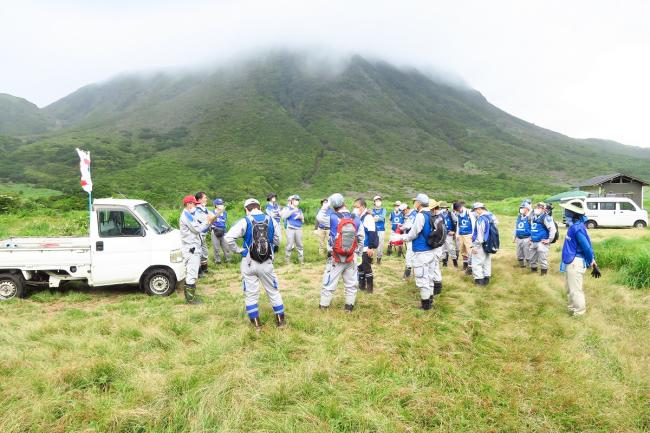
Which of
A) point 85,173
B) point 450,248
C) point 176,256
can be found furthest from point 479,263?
point 85,173

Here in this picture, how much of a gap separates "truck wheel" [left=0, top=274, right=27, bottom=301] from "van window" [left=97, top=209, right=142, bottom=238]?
1836mm

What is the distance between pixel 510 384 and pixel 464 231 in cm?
612

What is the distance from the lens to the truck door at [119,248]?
700 centimetres

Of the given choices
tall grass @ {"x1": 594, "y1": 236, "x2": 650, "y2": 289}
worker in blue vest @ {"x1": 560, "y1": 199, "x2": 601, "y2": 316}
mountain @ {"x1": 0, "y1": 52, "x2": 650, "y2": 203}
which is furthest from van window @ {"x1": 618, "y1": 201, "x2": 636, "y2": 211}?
mountain @ {"x1": 0, "y1": 52, "x2": 650, "y2": 203}

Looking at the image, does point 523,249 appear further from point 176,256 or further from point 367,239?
point 176,256

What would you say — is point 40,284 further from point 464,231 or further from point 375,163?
point 375,163

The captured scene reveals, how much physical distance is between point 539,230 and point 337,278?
639 cm

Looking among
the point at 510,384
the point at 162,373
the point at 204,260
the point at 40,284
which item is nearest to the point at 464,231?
the point at 510,384

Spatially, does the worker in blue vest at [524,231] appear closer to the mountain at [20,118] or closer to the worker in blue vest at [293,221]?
the worker in blue vest at [293,221]

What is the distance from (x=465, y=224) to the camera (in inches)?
382

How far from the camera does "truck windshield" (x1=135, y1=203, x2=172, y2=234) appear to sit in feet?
24.2

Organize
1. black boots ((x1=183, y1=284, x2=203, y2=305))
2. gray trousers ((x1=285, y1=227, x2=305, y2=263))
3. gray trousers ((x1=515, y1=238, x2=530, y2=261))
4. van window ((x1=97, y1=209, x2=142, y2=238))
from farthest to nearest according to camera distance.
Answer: gray trousers ((x1=285, y1=227, x2=305, y2=263)), gray trousers ((x1=515, y1=238, x2=530, y2=261)), van window ((x1=97, y1=209, x2=142, y2=238)), black boots ((x1=183, y1=284, x2=203, y2=305))

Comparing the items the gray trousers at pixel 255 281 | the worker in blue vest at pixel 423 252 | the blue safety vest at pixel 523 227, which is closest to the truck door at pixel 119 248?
the gray trousers at pixel 255 281

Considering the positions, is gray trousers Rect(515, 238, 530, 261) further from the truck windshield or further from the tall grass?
the truck windshield
